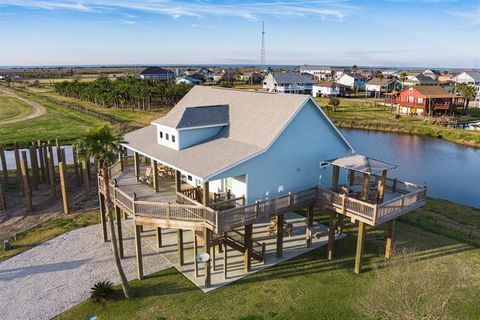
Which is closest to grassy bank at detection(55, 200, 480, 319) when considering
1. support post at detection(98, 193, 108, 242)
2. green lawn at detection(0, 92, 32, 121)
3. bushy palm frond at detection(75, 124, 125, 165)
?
support post at detection(98, 193, 108, 242)

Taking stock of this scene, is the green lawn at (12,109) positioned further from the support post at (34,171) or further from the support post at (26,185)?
the support post at (26,185)

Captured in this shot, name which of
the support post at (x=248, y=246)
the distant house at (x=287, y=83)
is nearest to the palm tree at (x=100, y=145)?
the support post at (x=248, y=246)

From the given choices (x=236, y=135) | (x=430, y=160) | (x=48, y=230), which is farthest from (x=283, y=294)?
(x=430, y=160)

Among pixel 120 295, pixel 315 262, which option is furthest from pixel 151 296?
pixel 315 262

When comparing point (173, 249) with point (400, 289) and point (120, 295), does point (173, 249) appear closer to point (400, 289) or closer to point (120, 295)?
point (120, 295)

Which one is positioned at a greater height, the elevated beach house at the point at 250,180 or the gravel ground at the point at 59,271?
the elevated beach house at the point at 250,180

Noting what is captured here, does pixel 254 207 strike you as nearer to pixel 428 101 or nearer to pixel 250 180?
pixel 250 180
